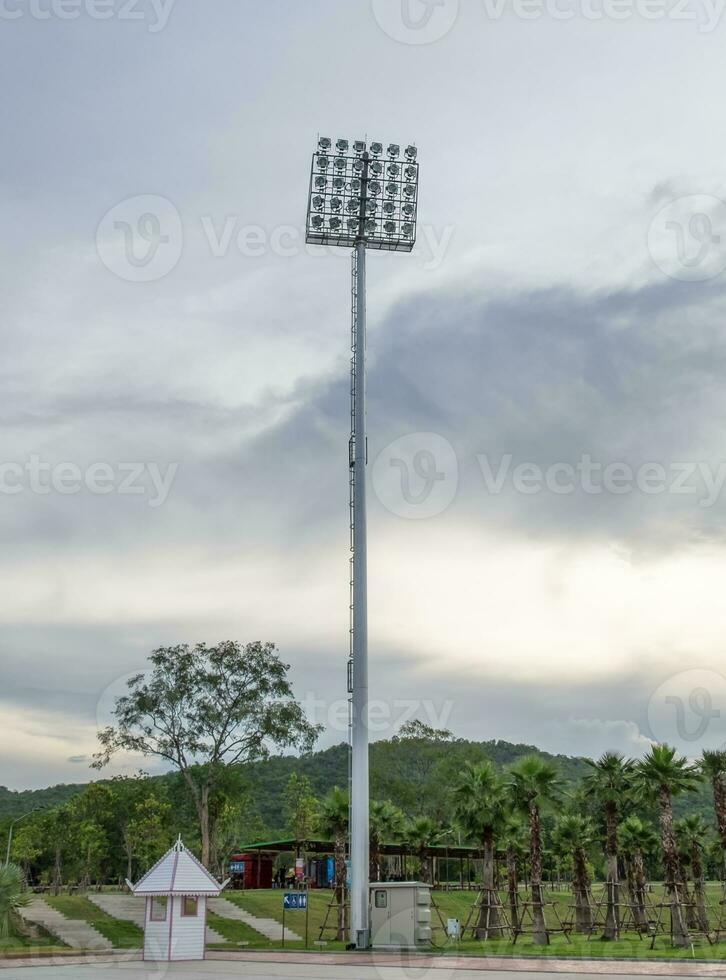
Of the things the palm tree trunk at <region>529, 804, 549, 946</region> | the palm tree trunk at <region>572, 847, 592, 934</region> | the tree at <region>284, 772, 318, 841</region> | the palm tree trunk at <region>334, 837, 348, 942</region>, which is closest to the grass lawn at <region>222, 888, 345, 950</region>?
the palm tree trunk at <region>334, 837, 348, 942</region>

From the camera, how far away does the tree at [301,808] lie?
67312mm

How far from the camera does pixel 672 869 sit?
121 ft

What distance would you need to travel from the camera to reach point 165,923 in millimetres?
30906

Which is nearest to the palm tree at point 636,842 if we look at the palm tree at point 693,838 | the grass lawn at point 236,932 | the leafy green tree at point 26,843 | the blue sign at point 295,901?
the palm tree at point 693,838

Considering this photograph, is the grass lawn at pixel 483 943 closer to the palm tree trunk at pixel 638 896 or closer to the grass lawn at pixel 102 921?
the palm tree trunk at pixel 638 896

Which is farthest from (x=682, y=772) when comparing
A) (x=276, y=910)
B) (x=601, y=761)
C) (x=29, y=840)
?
(x=29, y=840)

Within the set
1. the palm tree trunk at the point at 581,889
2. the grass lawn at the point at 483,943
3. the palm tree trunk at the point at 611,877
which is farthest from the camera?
the palm tree trunk at the point at 581,889

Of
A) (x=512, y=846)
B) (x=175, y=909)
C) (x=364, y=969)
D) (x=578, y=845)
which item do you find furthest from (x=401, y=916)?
(x=578, y=845)

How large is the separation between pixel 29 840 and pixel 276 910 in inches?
1275

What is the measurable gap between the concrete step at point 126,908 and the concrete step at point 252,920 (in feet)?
7.92

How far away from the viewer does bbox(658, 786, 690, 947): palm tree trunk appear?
35.4 meters

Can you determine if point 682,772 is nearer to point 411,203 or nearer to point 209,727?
point 411,203

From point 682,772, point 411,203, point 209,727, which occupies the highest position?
point 411,203

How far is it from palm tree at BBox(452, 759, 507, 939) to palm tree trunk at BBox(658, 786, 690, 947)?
21.5ft
